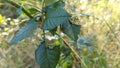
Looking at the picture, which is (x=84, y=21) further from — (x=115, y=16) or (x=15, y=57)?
(x=15, y=57)

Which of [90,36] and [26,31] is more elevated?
[26,31]

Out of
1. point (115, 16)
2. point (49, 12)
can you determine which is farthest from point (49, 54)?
point (115, 16)

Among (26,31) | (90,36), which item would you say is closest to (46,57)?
(26,31)

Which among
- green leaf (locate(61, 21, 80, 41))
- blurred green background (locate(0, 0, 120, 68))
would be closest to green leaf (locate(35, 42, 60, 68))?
green leaf (locate(61, 21, 80, 41))

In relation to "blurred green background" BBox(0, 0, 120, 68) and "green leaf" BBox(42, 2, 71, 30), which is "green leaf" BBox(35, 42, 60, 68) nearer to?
"green leaf" BBox(42, 2, 71, 30)

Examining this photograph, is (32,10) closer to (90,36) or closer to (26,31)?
(26,31)

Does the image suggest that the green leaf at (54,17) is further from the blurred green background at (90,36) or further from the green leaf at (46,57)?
the blurred green background at (90,36)
